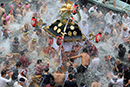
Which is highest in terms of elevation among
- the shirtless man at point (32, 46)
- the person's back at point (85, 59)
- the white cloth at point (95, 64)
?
the shirtless man at point (32, 46)

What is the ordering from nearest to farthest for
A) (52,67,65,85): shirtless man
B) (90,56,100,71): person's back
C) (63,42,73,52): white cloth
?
(52,67,65,85): shirtless man < (90,56,100,71): person's back < (63,42,73,52): white cloth

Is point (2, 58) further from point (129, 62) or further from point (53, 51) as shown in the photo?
point (129, 62)

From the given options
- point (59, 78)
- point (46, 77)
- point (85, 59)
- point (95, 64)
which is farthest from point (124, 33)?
point (46, 77)

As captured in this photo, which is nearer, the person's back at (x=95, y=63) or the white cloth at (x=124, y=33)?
the person's back at (x=95, y=63)

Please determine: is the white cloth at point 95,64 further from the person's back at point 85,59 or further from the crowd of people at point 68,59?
the person's back at point 85,59

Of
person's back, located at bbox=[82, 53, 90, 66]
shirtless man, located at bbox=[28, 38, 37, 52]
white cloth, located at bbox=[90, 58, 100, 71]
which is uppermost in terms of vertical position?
shirtless man, located at bbox=[28, 38, 37, 52]

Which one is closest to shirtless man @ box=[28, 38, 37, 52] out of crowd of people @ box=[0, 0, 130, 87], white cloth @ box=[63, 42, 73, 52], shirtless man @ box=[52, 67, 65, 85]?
crowd of people @ box=[0, 0, 130, 87]

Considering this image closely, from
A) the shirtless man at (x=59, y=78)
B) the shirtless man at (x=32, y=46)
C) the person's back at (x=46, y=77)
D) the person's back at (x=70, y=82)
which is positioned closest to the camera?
the person's back at (x=70, y=82)

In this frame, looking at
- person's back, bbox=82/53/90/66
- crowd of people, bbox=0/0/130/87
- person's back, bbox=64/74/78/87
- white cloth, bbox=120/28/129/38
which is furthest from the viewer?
white cloth, bbox=120/28/129/38

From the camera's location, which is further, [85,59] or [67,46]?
[67,46]

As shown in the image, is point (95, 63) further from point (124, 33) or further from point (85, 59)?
point (124, 33)

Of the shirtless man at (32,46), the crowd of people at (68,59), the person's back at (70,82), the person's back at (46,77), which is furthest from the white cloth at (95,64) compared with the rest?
the shirtless man at (32,46)

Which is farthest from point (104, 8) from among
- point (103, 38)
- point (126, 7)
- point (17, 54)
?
point (17, 54)

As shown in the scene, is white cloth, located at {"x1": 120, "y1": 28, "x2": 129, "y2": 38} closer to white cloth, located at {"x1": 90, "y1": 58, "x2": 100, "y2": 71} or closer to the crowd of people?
the crowd of people
